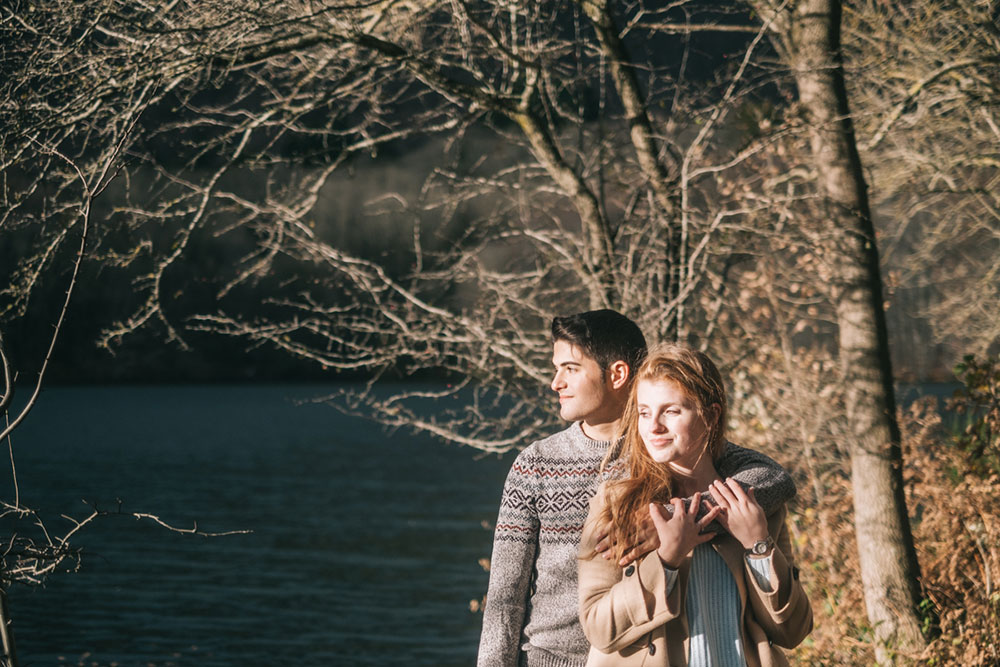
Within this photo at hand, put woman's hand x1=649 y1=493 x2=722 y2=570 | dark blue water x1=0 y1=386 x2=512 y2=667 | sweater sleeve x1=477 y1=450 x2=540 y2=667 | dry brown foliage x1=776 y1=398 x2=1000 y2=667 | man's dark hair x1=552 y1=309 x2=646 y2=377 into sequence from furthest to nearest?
1. dark blue water x1=0 y1=386 x2=512 y2=667
2. dry brown foliage x1=776 y1=398 x2=1000 y2=667
3. man's dark hair x1=552 y1=309 x2=646 y2=377
4. sweater sleeve x1=477 y1=450 x2=540 y2=667
5. woman's hand x1=649 y1=493 x2=722 y2=570

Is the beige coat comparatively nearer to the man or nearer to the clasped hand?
the clasped hand

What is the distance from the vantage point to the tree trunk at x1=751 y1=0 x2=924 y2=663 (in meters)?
5.61

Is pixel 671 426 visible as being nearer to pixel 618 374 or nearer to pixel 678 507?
pixel 678 507

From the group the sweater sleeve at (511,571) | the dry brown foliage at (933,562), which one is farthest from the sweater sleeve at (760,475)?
the dry brown foliage at (933,562)

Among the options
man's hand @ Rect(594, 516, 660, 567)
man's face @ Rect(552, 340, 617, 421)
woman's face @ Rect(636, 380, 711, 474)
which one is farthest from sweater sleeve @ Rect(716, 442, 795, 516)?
man's face @ Rect(552, 340, 617, 421)

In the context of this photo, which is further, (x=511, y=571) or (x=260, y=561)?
(x=260, y=561)

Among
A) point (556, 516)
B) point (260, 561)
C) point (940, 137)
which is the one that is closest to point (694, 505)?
point (556, 516)

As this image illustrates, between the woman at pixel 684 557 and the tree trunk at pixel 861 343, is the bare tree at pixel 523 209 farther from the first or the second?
the woman at pixel 684 557

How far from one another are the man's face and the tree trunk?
3.50 metres

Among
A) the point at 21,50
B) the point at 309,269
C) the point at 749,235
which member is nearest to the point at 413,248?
the point at 309,269

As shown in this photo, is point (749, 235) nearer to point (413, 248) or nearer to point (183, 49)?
point (413, 248)

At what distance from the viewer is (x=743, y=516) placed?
216 cm

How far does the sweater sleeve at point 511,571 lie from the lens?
2.49 meters

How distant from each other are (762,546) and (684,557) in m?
0.17
